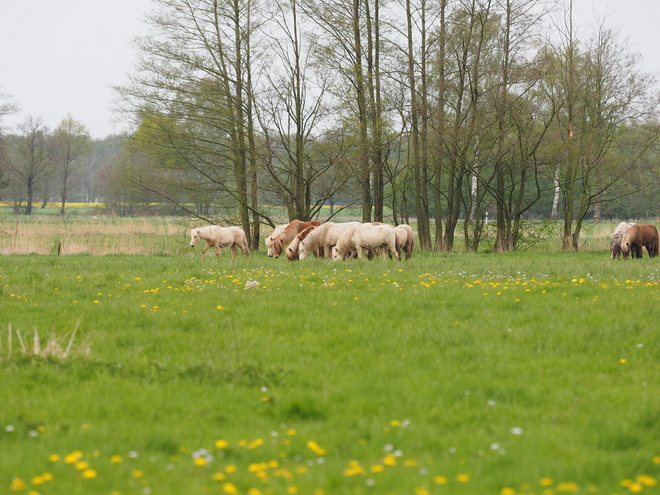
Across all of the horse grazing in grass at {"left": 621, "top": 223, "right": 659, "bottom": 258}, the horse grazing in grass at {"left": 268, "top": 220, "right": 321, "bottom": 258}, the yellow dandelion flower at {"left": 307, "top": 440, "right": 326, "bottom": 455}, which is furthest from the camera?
the horse grazing in grass at {"left": 268, "top": 220, "right": 321, "bottom": 258}

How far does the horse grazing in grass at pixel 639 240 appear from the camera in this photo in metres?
21.5

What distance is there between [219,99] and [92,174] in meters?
Answer: 126

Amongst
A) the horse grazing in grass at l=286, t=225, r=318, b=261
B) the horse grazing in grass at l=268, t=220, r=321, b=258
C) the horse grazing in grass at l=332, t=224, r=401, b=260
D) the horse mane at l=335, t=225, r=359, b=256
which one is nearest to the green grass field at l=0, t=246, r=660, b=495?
the horse mane at l=335, t=225, r=359, b=256

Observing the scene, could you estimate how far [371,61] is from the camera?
85.1ft

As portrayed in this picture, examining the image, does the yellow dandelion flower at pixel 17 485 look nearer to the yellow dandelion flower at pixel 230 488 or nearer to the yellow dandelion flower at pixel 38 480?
the yellow dandelion flower at pixel 38 480

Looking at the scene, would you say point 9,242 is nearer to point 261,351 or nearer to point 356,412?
point 261,351

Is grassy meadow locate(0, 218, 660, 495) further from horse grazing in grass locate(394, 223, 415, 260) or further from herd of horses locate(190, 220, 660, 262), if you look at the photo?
horse grazing in grass locate(394, 223, 415, 260)

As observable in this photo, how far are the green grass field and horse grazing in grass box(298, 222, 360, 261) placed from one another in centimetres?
791

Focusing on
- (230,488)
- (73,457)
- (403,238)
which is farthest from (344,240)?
(230,488)

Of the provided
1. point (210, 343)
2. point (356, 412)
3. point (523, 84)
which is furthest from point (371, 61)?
point (356, 412)

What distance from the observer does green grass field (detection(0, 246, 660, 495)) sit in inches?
160

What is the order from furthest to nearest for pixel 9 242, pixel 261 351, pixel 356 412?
1. pixel 9 242
2. pixel 261 351
3. pixel 356 412

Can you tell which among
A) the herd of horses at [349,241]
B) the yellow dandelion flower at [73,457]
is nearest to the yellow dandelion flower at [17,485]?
the yellow dandelion flower at [73,457]

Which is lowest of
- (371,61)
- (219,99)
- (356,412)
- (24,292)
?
(356,412)
